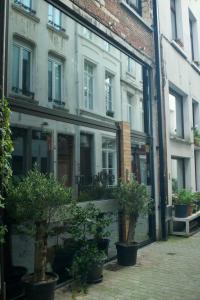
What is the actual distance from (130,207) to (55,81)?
2.74m

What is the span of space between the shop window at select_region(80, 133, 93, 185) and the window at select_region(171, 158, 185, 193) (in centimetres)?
527

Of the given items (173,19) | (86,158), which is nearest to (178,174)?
(173,19)

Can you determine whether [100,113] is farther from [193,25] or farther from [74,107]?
[193,25]

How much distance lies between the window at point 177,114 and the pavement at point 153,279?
5327 millimetres

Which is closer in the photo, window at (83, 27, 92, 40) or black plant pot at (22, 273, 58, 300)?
black plant pot at (22, 273, 58, 300)

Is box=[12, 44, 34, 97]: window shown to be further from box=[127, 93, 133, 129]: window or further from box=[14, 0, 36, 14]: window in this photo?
box=[127, 93, 133, 129]: window

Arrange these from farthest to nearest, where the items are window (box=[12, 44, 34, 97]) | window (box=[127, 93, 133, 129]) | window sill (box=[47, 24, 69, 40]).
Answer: window (box=[127, 93, 133, 129]) < window sill (box=[47, 24, 69, 40]) < window (box=[12, 44, 34, 97])

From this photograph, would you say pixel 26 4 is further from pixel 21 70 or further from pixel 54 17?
pixel 21 70

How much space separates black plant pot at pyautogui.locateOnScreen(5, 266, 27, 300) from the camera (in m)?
4.86

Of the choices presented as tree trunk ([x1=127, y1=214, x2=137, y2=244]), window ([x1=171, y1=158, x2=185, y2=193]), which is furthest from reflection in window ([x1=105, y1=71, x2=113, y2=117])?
window ([x1=171, y1=158, x2=185, y2=193])

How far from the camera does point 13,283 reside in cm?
494

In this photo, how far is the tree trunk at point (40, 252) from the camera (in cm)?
473

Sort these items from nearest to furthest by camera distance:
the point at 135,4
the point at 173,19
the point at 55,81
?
the point at 55,81 → the point at 135,4 → the point at 173,19

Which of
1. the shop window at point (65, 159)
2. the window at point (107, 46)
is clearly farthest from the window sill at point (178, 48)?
the shop window at point (65, 159)
